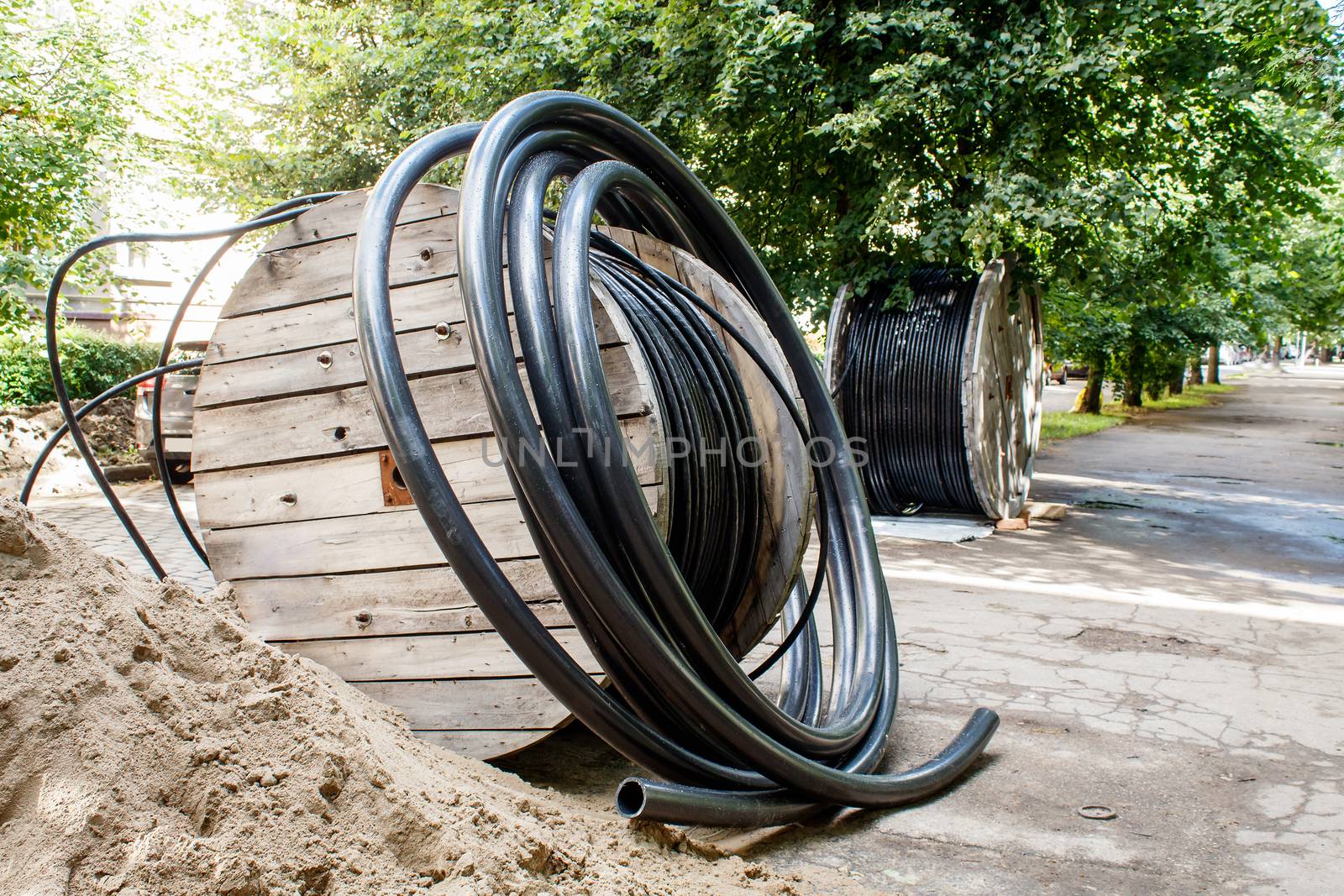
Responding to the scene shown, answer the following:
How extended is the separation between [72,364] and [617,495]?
13.5 m

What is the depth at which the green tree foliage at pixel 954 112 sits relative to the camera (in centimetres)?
760

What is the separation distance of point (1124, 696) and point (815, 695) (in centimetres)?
135

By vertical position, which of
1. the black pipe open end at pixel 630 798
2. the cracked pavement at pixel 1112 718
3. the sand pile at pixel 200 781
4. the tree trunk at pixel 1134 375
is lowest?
the cracked pavement at pixel 1112 718

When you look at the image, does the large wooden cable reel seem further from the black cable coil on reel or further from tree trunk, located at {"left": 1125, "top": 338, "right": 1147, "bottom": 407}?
tree trunk, located at {"left": 1125, "top": 338, "right": 1147, "bottom": 407}

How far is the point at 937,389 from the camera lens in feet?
25.9

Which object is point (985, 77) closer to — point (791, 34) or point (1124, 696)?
point (791, 34)

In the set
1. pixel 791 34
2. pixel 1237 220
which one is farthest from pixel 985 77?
pixel 1237 220

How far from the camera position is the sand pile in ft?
5.53

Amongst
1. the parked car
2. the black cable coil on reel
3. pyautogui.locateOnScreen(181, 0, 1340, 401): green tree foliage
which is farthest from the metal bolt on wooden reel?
the parked car

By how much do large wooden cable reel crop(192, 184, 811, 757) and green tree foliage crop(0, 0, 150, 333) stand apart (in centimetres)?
780

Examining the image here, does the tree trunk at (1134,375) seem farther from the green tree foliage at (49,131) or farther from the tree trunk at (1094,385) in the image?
the green tree foliage at (49,131)

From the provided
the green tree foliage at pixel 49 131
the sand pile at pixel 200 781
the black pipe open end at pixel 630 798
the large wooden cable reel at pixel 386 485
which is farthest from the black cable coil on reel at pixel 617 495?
the green tree foliage at pixel 49 131

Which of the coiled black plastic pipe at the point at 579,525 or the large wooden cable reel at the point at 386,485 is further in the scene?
the large wooden cable reel at the point at 386,485

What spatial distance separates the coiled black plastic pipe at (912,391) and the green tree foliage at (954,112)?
1.21 ft
